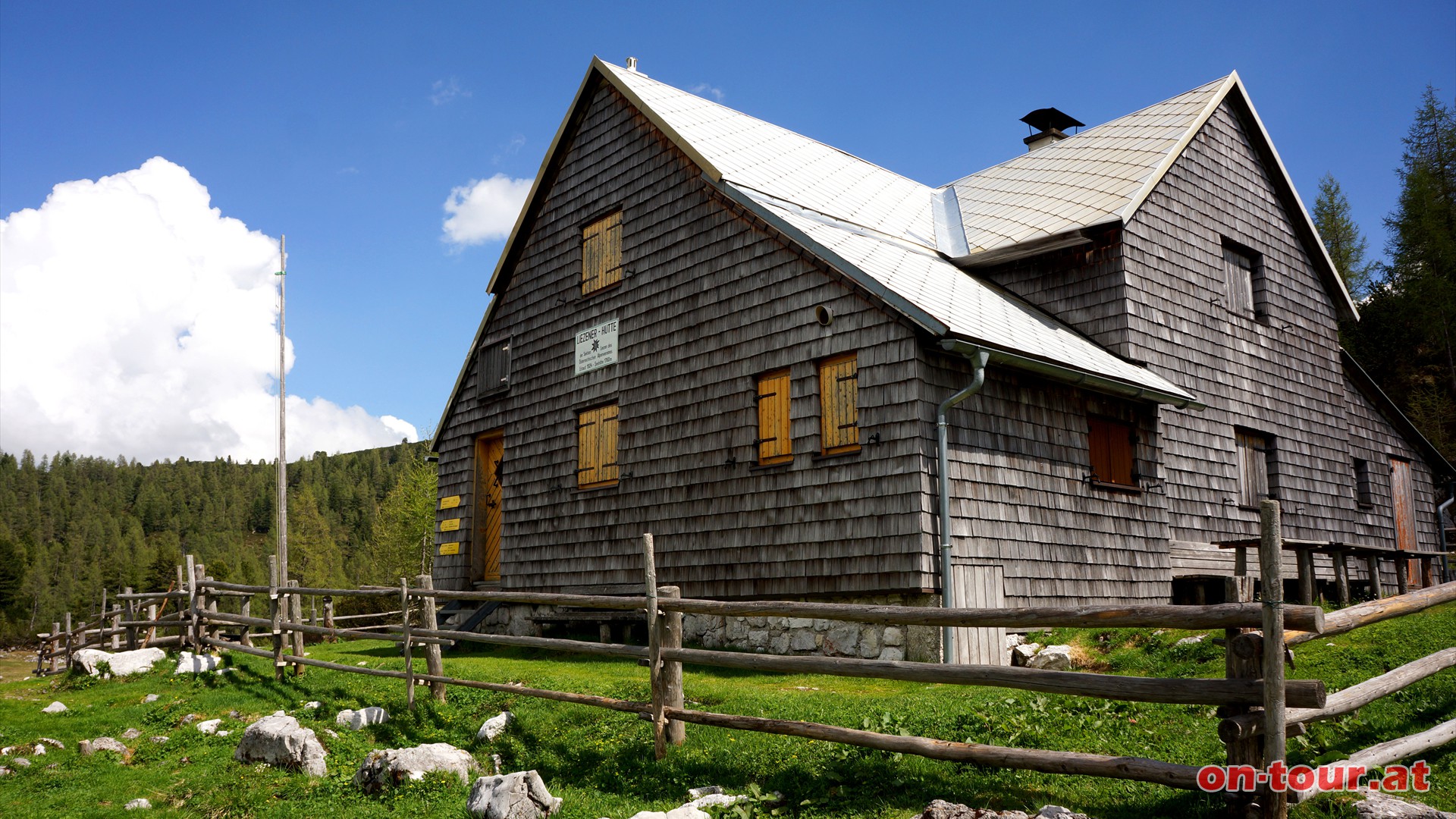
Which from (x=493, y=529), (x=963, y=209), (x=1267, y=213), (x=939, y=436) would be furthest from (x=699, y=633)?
(x=1267, y=213)

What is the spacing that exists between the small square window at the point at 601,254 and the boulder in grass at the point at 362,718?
8183 millimetres

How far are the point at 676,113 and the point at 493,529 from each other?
855cm

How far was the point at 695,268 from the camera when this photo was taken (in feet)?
50.0

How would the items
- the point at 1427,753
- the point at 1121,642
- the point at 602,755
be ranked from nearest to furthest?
1. the point at 1427,753
2. the point at 602,755
3. the point at 1121,642

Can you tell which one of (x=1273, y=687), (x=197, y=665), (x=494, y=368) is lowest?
(x=197, y=665)

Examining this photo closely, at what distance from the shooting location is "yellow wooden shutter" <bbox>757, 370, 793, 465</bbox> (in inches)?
529

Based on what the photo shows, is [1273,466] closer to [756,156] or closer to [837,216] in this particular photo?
[837,216]

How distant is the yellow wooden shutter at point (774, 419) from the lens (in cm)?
1345

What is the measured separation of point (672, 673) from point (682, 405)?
6.91m

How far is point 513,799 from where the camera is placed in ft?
23.6

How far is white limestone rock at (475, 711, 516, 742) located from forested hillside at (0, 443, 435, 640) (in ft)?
138

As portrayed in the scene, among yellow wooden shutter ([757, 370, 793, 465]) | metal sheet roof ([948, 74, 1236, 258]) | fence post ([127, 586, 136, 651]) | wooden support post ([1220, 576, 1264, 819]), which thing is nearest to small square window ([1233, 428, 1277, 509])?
metal sheet roof ([948, 74, 1236, 258])

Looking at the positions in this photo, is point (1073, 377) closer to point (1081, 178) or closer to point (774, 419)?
point (774, 419)

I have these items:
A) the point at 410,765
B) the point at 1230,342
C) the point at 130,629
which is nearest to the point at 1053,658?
the point at 410,765
